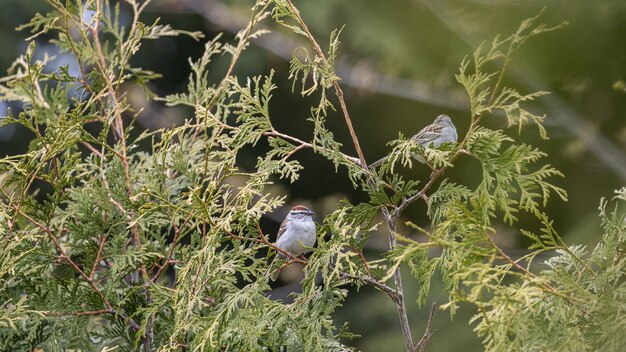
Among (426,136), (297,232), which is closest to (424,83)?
(426,136)

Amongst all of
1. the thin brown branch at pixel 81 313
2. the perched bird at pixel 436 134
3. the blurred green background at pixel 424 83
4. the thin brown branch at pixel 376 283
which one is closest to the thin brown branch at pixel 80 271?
the thin brown branch at pixel 81 313

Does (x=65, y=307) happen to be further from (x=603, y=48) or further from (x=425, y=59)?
(x=425, y=59)

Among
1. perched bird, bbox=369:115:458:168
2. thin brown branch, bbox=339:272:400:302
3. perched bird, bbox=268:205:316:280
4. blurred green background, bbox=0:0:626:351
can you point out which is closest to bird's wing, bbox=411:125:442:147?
perched bird, bbox=369:115:458:168

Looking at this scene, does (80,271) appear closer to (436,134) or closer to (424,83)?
(436,134)

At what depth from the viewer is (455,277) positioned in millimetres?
2375

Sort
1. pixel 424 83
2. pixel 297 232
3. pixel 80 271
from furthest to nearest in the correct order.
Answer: pixel 424 83, pixel 297 232, pixel 80 271

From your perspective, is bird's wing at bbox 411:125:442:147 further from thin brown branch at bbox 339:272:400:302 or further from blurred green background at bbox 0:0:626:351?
thin brown branch at bbox 339:272:400:302

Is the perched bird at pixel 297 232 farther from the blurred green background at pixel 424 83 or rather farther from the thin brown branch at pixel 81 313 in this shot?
the blurred green background at pixel 424 83

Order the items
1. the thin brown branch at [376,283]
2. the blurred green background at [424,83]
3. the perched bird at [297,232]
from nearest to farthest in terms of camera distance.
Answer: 1. the thin brown branch at [376,283]
2. the perched bird at [297,232]
3. the blurred green background at [424,83]

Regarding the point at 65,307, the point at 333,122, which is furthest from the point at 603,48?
Result: the point at 333,122

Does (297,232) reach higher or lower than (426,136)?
lower

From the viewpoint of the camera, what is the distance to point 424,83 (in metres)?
6.96

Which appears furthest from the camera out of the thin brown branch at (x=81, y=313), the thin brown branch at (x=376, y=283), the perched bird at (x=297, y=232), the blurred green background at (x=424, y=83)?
the blurred green background at (x=424, y=83)

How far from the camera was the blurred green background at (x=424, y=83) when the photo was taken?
480 cm
